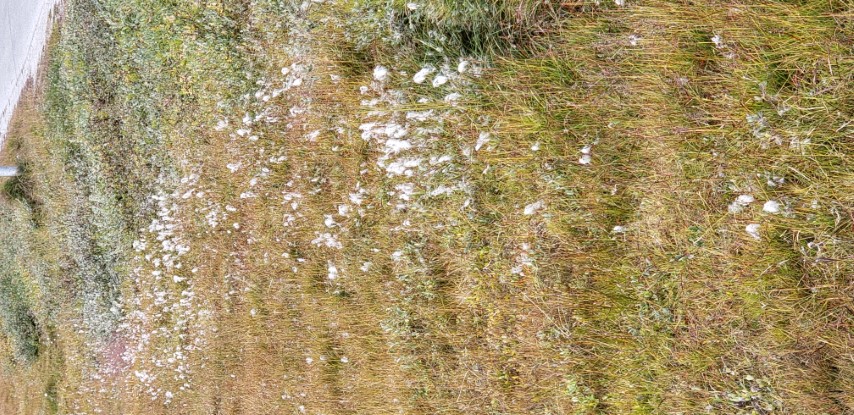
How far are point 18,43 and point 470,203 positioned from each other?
899 cm

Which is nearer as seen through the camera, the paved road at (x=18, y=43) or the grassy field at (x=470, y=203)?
the grassy field at (x=470, y=203)

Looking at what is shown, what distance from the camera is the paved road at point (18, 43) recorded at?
8.89 metres

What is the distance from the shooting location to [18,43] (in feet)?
31.1

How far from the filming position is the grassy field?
11.9ft

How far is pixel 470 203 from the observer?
15.7 feet

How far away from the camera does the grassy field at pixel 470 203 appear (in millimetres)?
3633

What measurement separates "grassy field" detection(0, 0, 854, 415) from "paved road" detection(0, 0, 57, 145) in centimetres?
145

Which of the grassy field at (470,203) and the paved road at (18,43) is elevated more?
the paved road at (18,43)

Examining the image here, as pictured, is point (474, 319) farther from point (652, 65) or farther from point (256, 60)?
point (256, 60)

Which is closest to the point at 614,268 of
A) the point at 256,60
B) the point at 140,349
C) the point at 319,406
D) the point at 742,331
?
the point at 742,331

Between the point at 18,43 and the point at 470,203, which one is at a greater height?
the point at 18,43

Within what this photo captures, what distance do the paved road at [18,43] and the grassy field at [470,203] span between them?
145 centimetres

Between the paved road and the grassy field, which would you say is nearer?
the grassy field

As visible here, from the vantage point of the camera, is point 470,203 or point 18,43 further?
point 18,43
